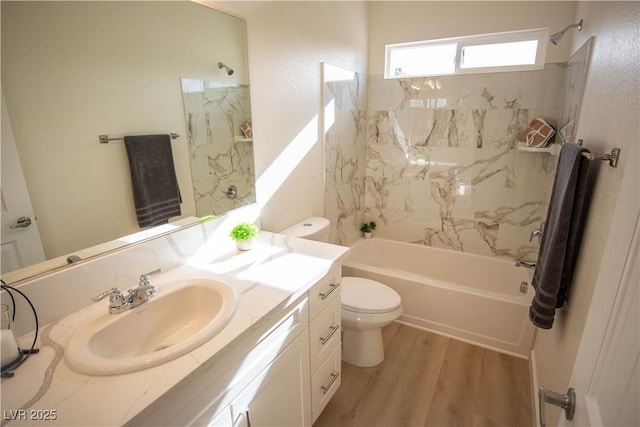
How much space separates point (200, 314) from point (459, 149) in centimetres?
255

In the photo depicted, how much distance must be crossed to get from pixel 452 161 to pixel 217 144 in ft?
7.11

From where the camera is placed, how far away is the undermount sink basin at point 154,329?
873 millimetres

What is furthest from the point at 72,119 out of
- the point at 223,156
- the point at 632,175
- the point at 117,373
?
the point at 632,175

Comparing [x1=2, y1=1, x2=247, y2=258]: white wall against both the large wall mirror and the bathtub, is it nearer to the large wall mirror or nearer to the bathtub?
the large wall mirror

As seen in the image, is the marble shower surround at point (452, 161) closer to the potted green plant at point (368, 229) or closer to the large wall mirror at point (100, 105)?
the potted green plant at point (368, 229)

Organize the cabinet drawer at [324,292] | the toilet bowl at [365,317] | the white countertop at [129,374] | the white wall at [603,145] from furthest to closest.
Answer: the toilet bowl at [365,317] < the cabinet drawer at [324,292] < the white wall at [603,145] < the white countertop at [129,374]

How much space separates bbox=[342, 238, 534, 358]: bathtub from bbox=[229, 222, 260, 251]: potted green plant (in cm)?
127

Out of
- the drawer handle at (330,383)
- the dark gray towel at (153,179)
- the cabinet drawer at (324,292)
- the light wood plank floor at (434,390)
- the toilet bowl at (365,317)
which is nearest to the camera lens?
the dark gray towel at (153,179)

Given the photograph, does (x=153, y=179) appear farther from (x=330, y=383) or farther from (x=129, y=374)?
(x=330, y=383)

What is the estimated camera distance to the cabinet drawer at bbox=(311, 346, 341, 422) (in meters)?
1.59

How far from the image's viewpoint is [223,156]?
1.67 m

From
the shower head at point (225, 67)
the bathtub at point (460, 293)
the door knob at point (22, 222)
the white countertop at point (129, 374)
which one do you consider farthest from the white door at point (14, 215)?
the bathtub at point (460, 293)

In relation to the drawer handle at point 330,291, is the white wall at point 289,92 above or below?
above

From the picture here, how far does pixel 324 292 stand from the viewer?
1.53 m
